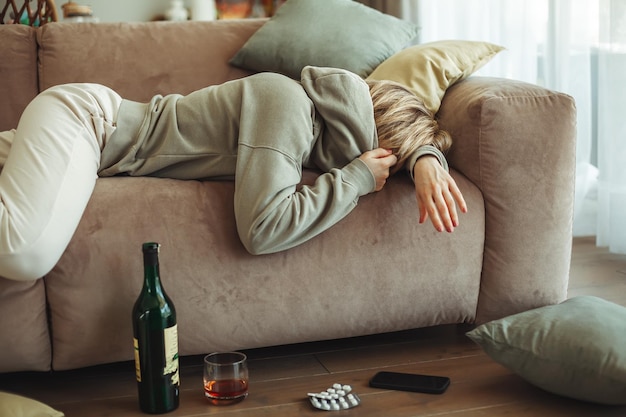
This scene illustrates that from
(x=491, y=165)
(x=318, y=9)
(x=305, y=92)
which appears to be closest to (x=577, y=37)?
(x=318, y=9)

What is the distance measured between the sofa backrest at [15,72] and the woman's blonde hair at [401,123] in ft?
3.45

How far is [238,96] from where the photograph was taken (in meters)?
1.65

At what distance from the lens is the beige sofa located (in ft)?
4.90

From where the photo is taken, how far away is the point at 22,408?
1302 mm

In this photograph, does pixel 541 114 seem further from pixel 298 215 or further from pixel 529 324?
pixel 298 215

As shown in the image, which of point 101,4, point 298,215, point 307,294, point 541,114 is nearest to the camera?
point 298,215

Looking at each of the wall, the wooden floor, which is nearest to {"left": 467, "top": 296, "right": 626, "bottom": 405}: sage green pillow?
the wooden floor

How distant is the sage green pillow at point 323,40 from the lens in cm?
218

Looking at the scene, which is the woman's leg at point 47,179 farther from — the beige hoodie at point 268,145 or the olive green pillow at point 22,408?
the olive green pillow at point 22,408

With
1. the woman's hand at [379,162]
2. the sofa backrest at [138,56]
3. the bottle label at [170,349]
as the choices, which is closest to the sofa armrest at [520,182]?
the woman's hand at [379,162]

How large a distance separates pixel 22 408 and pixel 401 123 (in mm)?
982

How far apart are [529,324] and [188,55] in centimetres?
130

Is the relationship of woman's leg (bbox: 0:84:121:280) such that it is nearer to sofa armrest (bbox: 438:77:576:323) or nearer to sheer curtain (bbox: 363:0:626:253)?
sofa armrest (bbox: 438:77:576:323)

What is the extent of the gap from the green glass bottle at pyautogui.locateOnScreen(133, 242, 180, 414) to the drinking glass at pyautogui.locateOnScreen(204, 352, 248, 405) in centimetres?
9
